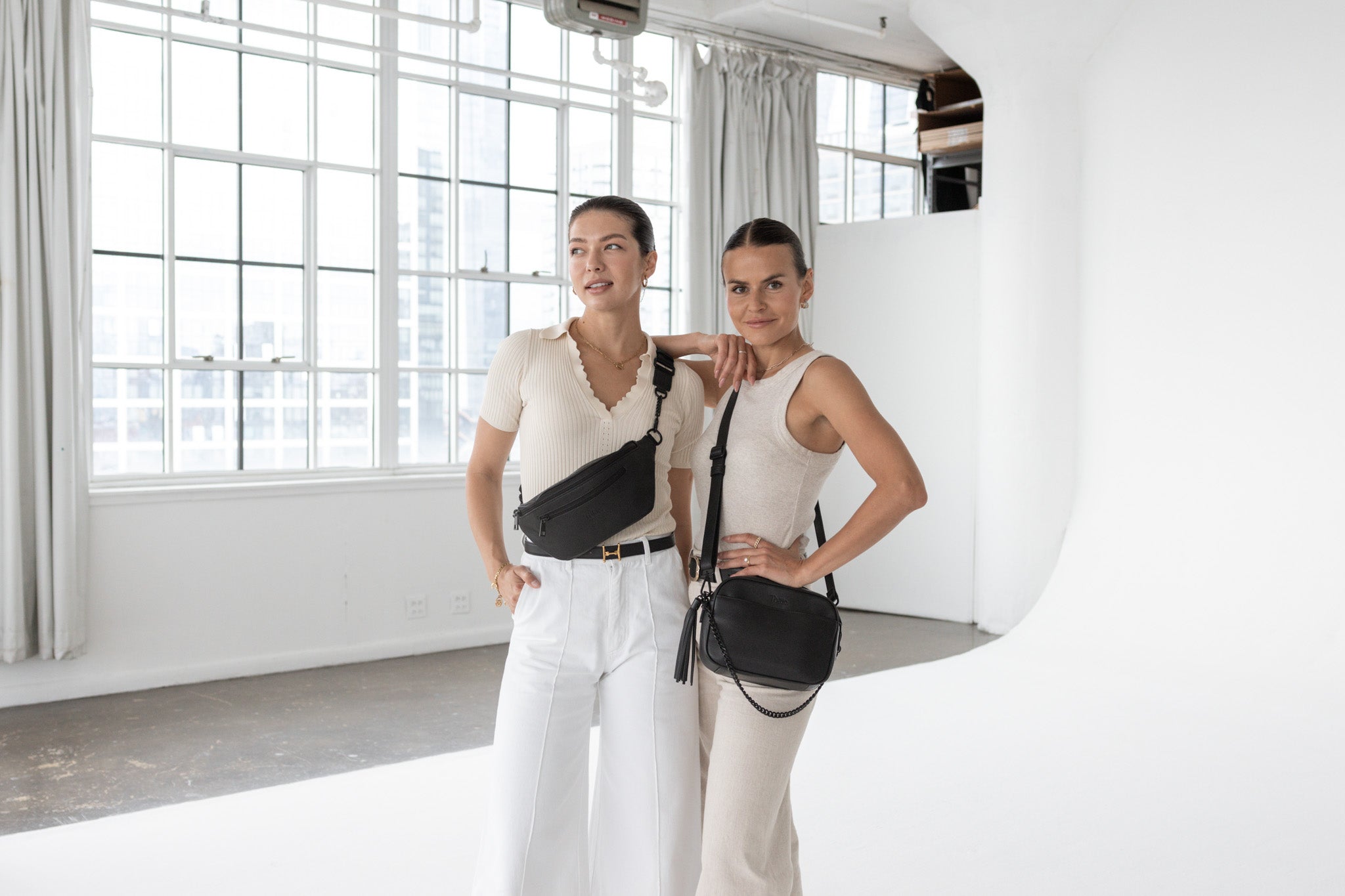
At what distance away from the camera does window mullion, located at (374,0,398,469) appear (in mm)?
5668

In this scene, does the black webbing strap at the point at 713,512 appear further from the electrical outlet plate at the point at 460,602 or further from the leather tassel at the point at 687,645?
the electrical outlet plate at the point at 460,602

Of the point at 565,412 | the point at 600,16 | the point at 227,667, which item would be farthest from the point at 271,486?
the point at 565,412

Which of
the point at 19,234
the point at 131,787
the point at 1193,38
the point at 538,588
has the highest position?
the point at 1193,38

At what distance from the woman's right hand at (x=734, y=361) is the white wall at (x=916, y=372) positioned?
4.81m

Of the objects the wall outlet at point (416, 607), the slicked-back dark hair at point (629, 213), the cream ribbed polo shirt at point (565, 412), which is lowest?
the wall outlet at point (416, 607)

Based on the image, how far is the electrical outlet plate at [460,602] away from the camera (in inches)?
232

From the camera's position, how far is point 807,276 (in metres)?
2.25

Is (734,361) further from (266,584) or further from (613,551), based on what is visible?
(266,584)

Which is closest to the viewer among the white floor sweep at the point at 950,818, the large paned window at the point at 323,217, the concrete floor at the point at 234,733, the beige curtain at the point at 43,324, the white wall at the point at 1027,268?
the white floor sweep at the point at 950,818

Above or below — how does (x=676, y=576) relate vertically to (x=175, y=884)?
above

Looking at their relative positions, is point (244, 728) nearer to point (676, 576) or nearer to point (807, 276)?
point (676, 576)

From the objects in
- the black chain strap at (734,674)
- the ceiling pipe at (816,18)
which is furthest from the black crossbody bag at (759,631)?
the ceiling pipe at (816,18)

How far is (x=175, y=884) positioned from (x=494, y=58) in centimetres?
448

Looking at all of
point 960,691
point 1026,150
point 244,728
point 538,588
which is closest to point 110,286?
point 244,728
